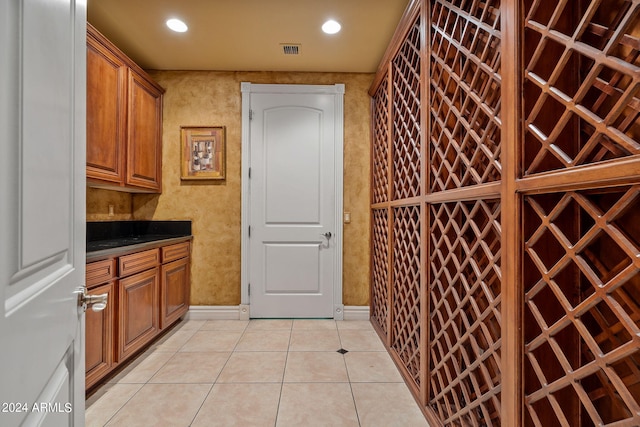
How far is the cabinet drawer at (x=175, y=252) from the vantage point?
2906mm

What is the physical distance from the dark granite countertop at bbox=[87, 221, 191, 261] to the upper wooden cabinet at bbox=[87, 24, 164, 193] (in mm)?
392

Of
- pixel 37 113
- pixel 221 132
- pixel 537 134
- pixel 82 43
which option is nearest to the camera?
pixel 37 113

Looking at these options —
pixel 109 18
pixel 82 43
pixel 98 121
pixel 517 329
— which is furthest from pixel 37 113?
pixel 109 18

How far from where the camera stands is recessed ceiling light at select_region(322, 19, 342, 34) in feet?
8.40

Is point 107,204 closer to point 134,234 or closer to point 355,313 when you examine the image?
point 134,234

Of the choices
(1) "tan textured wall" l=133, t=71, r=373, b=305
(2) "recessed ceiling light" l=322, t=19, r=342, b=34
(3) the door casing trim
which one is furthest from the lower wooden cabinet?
(2) "recessed ceiling light" l=322, t=19, r=342, b=34

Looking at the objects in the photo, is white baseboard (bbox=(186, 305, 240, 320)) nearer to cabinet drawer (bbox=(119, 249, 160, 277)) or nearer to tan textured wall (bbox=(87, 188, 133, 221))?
cabinet drawer (bbox=(119, 249, 160, 277))

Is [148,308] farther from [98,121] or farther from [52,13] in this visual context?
[52,13]

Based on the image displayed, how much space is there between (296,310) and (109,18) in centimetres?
301

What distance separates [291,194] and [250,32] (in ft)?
4.98

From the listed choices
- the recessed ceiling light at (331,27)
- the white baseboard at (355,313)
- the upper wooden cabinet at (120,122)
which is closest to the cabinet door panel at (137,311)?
the upper wooden cabinet at (120,122)

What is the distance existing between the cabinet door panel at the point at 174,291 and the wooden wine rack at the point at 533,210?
2.18 meters

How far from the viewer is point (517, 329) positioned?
1026mm

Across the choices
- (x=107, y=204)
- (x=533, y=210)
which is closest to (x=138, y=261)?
(x=107, y=204)
